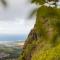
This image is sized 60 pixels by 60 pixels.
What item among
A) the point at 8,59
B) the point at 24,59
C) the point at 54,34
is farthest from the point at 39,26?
the point at 8,59

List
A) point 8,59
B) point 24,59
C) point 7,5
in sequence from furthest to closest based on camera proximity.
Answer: point 8,59 → point 24,59 → point 7,5

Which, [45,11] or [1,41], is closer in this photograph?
[45,11]

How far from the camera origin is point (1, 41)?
738 centimetres

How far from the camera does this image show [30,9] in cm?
61

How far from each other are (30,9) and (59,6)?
0.30ft

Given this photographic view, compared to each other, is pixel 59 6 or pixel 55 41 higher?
pixel 59 6

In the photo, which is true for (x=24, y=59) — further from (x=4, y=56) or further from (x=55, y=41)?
(x=55, y=41)

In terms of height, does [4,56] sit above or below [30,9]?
below

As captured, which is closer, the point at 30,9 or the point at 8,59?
the point at 30,9

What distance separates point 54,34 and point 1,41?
682 cm

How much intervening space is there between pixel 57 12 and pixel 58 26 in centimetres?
4

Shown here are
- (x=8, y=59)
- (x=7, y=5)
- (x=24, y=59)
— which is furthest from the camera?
(x=8, y=59)

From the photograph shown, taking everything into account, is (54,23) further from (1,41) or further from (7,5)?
(1,41)

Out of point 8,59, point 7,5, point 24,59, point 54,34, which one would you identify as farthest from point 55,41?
point 8,59
